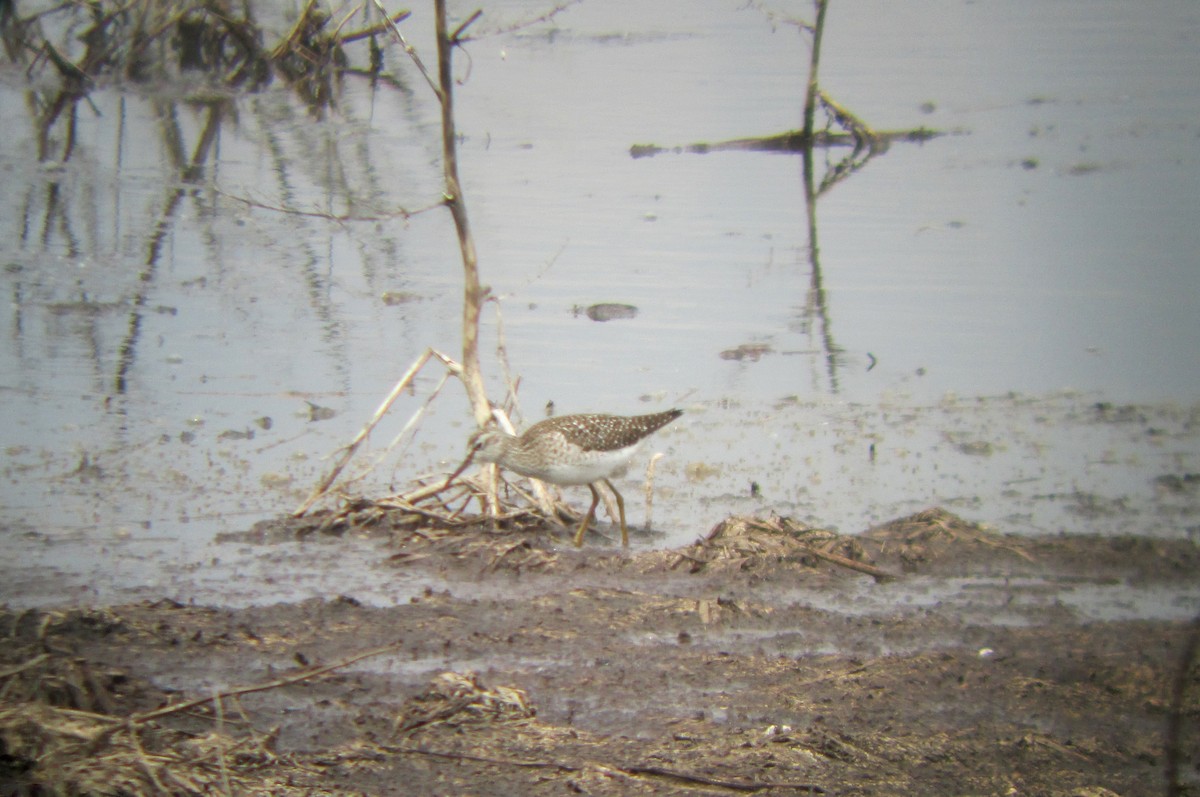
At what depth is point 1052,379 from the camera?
9.81 metres

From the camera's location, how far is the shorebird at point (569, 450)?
24.0 feet

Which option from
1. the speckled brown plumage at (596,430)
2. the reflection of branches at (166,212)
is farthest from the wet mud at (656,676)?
the reflection of branches at (166,212)

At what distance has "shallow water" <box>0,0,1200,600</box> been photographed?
7.89 meters

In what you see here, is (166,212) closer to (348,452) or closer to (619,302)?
(619,302)

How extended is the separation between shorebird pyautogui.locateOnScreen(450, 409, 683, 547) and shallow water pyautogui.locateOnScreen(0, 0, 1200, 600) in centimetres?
53

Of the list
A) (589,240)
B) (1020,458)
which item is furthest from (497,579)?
(589,240)

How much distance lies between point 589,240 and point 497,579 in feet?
22.9

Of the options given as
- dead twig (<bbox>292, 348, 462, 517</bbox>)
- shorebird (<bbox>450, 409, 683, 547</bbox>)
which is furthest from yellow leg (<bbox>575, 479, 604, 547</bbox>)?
dead twig (<bbox>292, 348, 462, 517</bbox>)

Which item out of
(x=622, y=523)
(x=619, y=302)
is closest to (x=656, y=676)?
(x=622, y=523)

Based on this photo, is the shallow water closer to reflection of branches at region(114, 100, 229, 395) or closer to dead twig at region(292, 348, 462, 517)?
reflection of branches at region(114, 100, 229, 395)

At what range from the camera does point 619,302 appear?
11.3 meters

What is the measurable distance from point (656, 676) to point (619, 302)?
243 inches

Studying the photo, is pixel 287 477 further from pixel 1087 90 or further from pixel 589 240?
pixel 1087 90

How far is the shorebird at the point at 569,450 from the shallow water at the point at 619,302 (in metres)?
0.53
